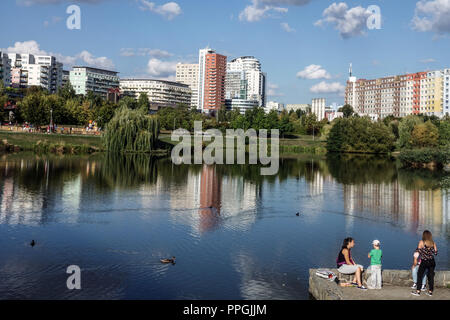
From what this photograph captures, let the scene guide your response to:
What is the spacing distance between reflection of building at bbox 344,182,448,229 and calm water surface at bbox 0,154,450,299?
3.6 inches

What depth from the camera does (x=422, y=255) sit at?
14.5m

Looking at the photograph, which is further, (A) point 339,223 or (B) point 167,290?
(A) point 339,223

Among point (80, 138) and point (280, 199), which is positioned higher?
point (80, 138)

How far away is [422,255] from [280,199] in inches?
902

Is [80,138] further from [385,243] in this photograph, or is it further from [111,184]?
[385,243]

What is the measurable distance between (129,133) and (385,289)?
217 feet

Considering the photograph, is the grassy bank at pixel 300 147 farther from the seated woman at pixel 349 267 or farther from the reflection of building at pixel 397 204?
the seated woman at pixel 349 267

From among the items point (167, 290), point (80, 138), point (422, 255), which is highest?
point (80, 138)

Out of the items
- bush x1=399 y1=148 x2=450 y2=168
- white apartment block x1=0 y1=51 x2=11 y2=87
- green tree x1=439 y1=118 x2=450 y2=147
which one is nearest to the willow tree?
bush x1=399 y1=148 x2=450 y2=168

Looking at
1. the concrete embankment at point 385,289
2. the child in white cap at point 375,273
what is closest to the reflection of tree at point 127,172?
the concrete embankment at point 385,289

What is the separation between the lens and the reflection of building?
100ft

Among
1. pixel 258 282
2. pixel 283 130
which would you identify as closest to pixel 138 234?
pixel 258 282

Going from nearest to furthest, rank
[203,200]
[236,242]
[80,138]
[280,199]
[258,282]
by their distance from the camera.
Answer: [258,282]
[236,242]
[203,200]
[280,199]
[80,138]

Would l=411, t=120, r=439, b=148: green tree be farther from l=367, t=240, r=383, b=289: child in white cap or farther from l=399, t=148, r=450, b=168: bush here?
l=367, t=240, r=383, b=289: child in white cap
